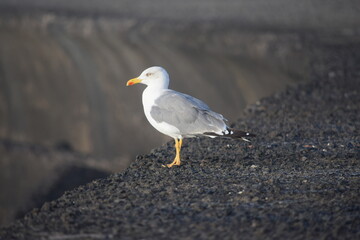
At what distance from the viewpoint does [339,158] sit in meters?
6.75

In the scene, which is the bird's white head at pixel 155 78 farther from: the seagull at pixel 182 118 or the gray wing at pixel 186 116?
the gray wing at pixel 186 116

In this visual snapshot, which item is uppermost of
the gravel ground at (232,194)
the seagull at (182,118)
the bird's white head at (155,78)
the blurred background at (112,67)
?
the blurred background at (112,67)

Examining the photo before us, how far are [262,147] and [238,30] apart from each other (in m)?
10.2

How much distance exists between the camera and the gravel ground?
15.6ft

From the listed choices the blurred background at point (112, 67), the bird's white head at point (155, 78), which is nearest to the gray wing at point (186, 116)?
the bird's white head at point (155, 78)

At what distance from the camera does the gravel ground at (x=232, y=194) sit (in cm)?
476

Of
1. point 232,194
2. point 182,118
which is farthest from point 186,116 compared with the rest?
point 232,194

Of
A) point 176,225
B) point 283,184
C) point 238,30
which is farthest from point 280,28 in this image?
point 176,225

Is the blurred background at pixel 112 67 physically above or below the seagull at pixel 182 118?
above

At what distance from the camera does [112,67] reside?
19188 millimetres

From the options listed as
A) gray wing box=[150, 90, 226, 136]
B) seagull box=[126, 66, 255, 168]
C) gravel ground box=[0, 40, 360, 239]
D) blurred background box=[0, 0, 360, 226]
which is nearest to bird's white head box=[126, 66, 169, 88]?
seagull box=[126, 66, 255, 168]

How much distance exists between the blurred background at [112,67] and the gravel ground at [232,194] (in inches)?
278

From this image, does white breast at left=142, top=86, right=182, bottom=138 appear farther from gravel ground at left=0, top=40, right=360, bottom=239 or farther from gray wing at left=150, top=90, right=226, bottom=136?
gravel ground at left=0, top=40, right=360, bottom=239

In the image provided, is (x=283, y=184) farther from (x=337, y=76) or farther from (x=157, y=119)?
(x=337, y=76)
